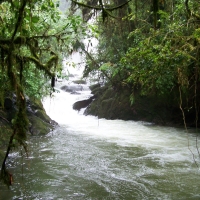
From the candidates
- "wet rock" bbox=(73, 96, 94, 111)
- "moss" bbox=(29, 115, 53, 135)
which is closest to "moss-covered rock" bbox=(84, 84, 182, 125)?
"wet rock" bbox=(73, 96, 94, 111)

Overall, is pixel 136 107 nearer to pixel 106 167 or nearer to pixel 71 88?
pixel 106 167

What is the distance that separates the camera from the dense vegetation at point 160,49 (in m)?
5.23

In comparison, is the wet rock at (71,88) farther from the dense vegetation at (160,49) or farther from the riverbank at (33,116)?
the riverbank at (33,116)

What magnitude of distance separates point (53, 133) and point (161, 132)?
4.14 meters

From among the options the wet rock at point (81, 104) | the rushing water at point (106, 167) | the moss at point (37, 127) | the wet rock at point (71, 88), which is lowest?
the rushing water at point (106, 167)

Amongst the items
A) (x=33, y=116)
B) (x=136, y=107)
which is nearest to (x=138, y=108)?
(x=136, y=107)

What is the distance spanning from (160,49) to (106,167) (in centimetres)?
292

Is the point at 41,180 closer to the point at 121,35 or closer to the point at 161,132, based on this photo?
the point at 161,132

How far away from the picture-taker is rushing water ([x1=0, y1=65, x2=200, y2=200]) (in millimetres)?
4215

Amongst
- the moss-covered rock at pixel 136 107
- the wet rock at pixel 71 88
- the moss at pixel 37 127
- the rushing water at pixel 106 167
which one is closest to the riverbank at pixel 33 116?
the moss at pixel 37 127

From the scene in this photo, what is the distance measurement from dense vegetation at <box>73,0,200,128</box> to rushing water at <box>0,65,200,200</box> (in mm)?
1251

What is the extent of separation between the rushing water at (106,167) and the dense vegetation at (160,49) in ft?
4.10

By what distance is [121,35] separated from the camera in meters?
10.6

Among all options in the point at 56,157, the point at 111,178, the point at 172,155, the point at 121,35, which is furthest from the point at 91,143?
the point at 121,35
